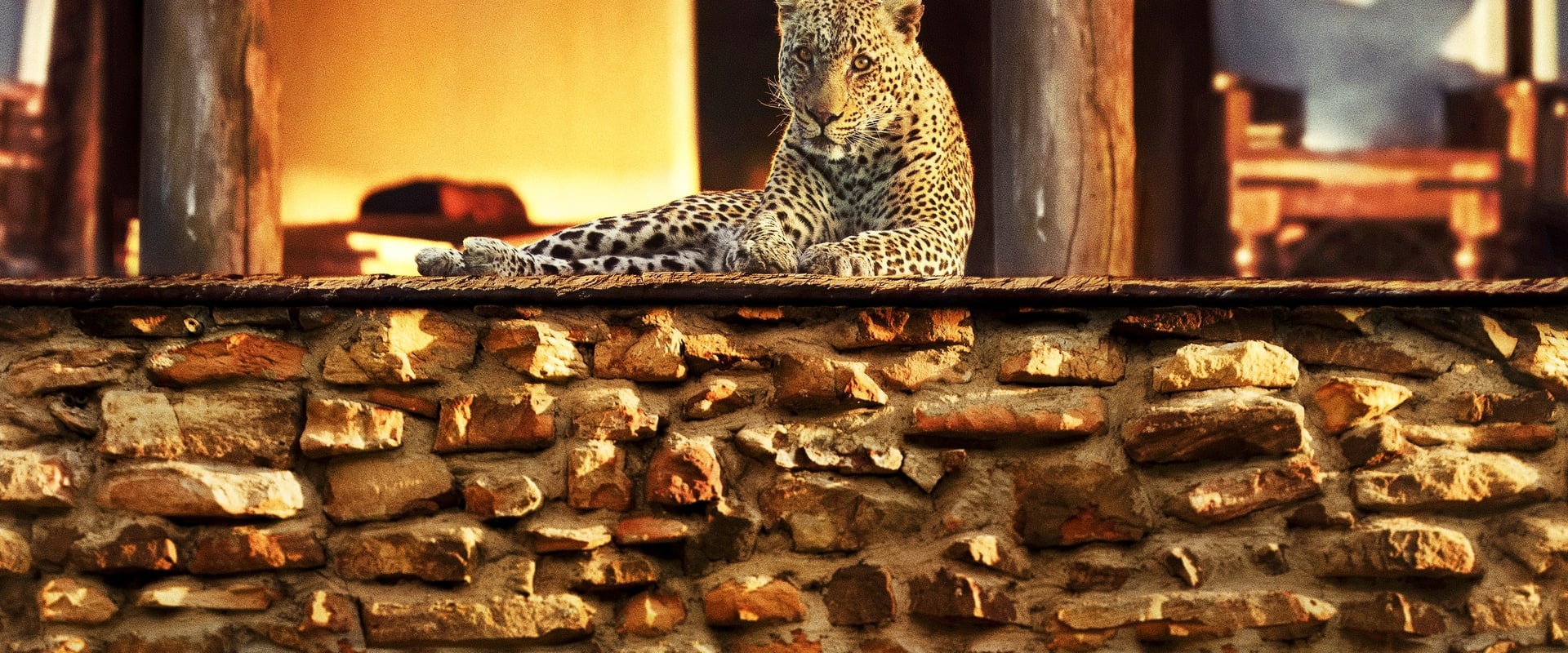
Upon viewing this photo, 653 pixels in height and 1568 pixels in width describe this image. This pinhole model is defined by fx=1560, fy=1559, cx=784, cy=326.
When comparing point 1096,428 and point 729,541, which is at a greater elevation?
point 1096,428

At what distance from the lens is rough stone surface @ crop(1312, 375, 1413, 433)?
10.6ft

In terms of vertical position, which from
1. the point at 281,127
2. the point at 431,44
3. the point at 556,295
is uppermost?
the point at 431,44

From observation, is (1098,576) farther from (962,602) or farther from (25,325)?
(25,325)

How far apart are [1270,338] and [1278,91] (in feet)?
7.07

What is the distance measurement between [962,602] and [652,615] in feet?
2.10

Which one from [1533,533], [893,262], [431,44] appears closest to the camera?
[1533,533]

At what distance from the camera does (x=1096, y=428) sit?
3.27 metres

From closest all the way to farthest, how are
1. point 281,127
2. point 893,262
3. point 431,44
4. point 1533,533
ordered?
point 1533,533 → point 893,262 → point 281,127 → point 431,44

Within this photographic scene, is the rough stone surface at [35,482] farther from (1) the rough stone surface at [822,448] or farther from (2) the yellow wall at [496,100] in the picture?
(2) the yellow wall at [496,100]

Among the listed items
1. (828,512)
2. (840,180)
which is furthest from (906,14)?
(828,512)

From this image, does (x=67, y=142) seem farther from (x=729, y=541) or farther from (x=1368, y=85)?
(x=1368, y=85)

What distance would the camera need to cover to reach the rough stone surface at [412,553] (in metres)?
3.24

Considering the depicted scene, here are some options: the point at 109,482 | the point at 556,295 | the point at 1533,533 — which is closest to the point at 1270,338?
the point at 1533,533

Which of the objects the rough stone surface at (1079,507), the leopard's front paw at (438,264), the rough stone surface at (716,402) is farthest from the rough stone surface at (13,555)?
the rough stone surface at (1079,507)
